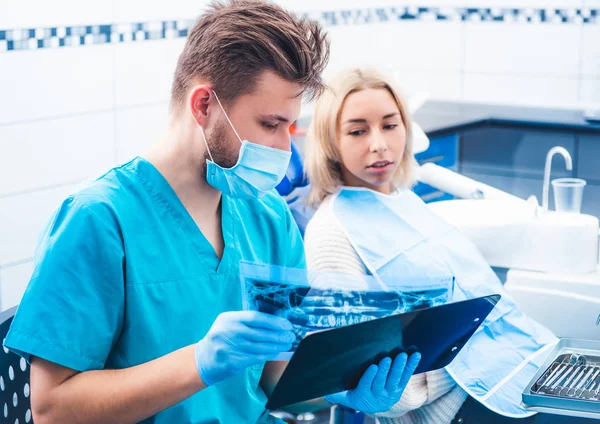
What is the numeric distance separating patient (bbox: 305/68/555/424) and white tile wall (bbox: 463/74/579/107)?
2.66 m

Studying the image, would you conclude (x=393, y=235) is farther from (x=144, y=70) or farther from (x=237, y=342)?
(x=144, y=70)

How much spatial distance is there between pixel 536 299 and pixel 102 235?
127 centimetres

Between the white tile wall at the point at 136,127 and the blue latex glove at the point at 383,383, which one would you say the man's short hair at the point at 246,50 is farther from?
the white tile wall at the point at 136,127

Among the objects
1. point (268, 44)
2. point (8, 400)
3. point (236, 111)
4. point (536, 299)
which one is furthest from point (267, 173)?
point (536, 299)

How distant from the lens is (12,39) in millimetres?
3199

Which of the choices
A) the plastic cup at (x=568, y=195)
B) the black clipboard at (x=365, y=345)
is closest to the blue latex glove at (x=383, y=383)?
the black clipboard at (x=365, y=345)

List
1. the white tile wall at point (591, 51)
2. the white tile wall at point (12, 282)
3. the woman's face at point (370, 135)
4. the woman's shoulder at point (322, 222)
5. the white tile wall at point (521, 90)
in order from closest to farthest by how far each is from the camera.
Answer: the woman's shoulder at point (322, 222), the woman's face at point (370, 135), the white tile wall at point (12, 282), the white tile wall at point (591, 51), the white tile wall at point (521, 90)

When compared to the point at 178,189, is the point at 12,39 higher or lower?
higher

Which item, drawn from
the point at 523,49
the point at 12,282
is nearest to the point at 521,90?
the point at 523,49

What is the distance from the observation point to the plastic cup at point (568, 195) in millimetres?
2373

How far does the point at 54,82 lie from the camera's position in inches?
133

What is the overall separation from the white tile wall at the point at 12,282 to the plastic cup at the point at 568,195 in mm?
2050

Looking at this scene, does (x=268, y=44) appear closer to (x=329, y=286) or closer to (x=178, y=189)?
(x=178, y=189)

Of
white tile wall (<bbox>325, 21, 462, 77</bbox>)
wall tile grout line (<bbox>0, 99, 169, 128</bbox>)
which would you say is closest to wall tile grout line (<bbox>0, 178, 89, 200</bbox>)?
wall tile grout line (<bbox>0, 99, 169, 128</bbox>)
